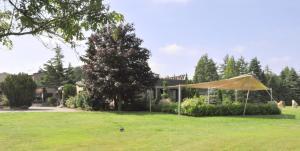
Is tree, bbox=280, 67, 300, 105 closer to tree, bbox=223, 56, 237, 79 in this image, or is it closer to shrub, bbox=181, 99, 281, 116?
tree, bbox=223, 56, 237, 79

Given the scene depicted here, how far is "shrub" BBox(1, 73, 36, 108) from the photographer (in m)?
41.5

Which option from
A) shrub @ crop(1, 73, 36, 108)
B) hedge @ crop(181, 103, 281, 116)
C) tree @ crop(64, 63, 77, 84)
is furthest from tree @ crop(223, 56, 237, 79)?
hedge @ crop(181, 103, 281, 116)

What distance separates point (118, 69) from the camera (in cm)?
3416

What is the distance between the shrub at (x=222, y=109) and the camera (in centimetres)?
2895

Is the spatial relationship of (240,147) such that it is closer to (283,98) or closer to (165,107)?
(165,107)

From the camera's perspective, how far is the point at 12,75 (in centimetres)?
4222

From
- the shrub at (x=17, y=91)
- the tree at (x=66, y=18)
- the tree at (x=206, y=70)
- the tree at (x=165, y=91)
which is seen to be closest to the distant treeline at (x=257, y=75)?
the tree at (x=206, y=70)

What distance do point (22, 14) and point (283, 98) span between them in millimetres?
65531

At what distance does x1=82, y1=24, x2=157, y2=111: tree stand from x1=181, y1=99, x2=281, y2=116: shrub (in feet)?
19.3

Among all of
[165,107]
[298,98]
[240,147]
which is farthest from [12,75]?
[298,98]

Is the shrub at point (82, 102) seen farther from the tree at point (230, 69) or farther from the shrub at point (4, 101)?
the tree at point (230, 69)

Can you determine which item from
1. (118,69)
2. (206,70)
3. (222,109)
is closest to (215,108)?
(222,109)

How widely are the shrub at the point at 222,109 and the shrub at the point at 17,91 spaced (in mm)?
17941

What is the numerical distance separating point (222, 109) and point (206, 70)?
155 feet
